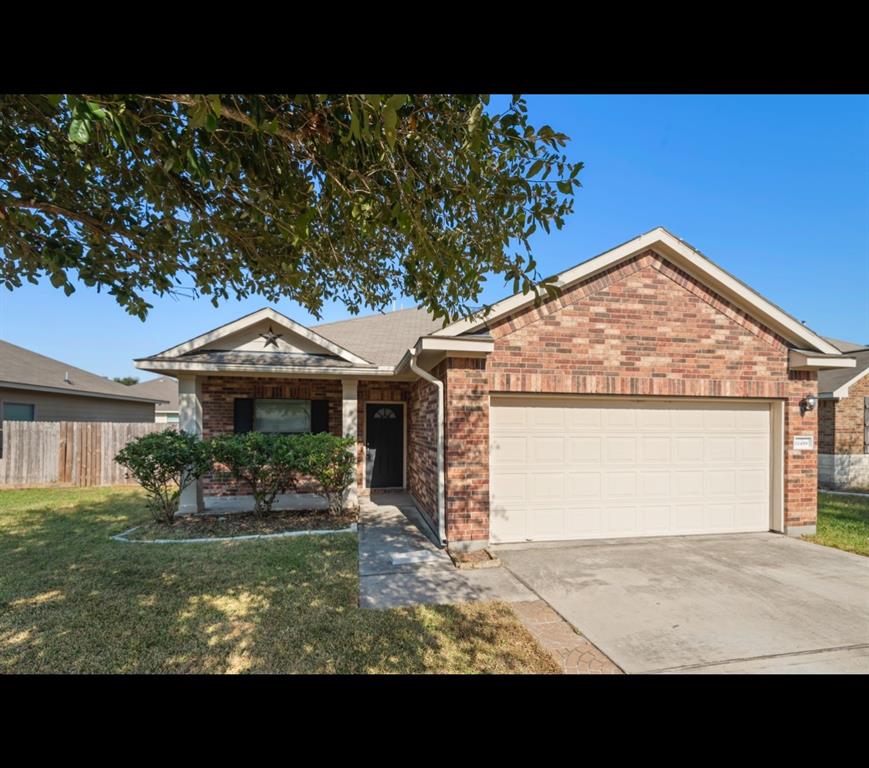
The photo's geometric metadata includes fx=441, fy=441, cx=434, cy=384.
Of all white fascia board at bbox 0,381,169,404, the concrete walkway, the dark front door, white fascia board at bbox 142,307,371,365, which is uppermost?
white fascia board at bbox 142,307,371,365

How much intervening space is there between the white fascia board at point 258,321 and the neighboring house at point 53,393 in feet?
30.6

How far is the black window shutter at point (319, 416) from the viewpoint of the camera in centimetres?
1016

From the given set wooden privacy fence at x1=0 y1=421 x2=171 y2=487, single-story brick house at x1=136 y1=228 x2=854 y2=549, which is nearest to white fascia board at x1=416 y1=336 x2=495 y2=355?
single-story brick house at x1=136 y1=228 x2=854 y2=549

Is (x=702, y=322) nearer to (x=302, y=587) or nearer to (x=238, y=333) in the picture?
(x=302, y=587)

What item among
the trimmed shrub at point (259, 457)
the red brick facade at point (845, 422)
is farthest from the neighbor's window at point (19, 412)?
the red brick facade at point (845, 422)

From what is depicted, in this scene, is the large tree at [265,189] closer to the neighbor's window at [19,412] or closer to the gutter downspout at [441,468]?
the gutter downspout at [441,468]

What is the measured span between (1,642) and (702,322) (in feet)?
31.1

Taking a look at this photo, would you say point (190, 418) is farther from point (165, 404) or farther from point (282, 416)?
point (165, 404)

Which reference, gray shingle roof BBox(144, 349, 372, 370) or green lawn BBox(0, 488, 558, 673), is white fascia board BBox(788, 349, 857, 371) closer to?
green lawn BBox(0, 488, 558, 673)

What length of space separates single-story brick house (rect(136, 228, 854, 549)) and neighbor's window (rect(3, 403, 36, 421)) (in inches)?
374

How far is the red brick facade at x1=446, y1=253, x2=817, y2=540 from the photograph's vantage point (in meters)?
6.47
